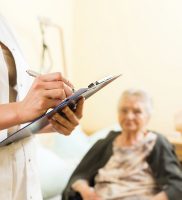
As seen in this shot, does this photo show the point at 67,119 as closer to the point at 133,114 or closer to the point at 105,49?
the point at 133,114

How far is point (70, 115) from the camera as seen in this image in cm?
85

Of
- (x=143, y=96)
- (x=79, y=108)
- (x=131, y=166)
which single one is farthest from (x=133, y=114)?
(x=79, y=108)

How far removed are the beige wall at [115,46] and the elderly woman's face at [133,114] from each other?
81 cm

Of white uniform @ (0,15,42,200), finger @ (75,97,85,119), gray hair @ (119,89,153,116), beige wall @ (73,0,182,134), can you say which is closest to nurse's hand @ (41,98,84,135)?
finger @ (75,97,85,119)

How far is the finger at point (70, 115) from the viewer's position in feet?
2.71

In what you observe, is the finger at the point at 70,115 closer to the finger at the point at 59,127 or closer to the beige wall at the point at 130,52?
the finger at the point at 59,127

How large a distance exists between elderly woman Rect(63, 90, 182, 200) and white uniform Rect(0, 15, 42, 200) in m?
0.89

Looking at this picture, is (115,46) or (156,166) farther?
(115,46)

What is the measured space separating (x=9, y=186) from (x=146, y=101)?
1234mm

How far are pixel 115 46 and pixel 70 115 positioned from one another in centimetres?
218

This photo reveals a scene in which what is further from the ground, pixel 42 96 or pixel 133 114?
pixel 42 96

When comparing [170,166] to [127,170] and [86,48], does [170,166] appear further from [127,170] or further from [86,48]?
[86,48]

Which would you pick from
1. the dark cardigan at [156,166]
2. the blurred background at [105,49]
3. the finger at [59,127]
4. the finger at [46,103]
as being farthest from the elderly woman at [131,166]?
the finger at [46,103]

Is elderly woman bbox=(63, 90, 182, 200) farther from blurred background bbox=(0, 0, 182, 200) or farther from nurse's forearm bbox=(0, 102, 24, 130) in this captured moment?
nurse's forearm bbox=(0, 102, 24, 130)
